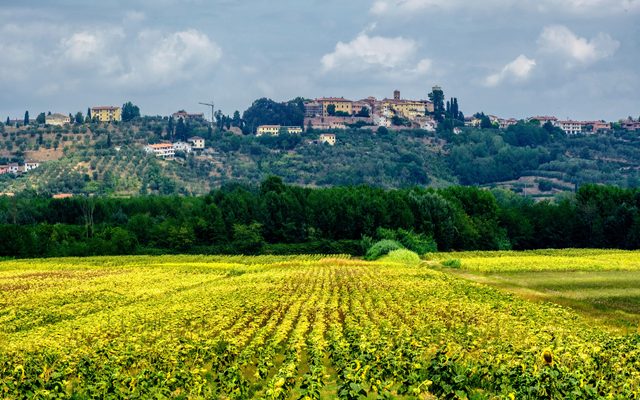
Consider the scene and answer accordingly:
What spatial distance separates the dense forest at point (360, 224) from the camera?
10906 centimetres

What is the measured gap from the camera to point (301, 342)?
95.1ft

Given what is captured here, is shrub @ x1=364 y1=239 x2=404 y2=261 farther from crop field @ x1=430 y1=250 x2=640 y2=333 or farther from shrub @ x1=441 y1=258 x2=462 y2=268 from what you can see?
shrub @ x1=441 y1=258 x2=462 y2=268

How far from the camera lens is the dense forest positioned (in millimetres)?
109062

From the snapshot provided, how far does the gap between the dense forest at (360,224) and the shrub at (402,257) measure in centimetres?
1856

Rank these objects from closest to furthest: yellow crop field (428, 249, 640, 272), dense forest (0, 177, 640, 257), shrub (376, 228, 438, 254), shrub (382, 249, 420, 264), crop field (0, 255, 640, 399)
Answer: crop field (0, 255, 640, 399), yellow crop field (428, 249, 640, 272), shrub (382, 249, 420, 264), shrub (376, 228, 438, 254), dense forest (0, 177, 640, 257)

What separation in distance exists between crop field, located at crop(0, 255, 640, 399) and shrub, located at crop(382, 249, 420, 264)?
74.8 feet

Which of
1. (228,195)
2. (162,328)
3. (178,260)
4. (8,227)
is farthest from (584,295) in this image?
(228,195)

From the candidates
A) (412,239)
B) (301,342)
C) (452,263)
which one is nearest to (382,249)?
(412,239)

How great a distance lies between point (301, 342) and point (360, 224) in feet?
279

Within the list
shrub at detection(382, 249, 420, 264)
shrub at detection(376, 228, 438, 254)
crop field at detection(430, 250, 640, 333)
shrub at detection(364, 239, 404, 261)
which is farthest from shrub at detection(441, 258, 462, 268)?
shrub at detection(376, 228, 438, 254)

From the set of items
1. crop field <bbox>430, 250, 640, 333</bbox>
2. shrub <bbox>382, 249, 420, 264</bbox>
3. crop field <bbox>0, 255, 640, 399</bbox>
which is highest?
crop field <bbox>0, 255, 640, 399</bbox>

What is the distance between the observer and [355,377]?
19469 mm

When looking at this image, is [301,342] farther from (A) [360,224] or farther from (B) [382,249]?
(A) [360,224]

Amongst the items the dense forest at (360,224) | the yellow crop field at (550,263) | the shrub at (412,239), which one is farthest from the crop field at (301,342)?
the dense forest at (360,224)
